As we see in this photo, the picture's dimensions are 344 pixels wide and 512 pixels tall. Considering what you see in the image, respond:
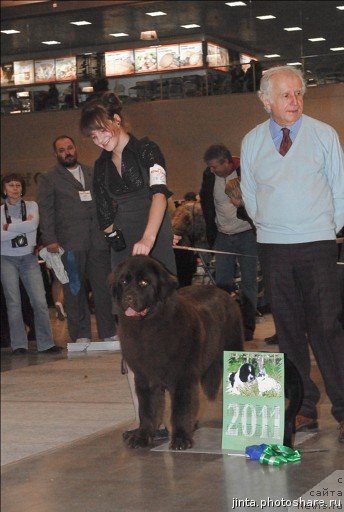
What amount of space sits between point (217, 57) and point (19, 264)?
1657 mm

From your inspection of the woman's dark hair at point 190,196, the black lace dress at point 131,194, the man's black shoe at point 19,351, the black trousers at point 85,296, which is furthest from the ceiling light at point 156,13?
the woman's dark hair at point 190,196

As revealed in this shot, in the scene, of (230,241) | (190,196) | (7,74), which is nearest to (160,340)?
(190,196)

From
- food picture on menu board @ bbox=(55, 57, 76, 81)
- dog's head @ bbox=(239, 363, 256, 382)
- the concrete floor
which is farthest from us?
dog's head @ bbox=(239, 363, 256, 382)

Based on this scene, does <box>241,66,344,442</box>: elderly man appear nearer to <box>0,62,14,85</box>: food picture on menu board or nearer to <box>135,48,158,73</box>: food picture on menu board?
<box>135,48,158,73</box>: food picture on menu board

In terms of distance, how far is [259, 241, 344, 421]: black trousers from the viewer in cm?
394

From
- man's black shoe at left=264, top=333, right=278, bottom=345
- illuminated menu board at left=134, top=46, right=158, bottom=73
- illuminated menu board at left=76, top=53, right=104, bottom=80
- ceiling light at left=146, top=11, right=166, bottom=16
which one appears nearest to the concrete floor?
illuminated menu board at left=76, top=53, right=104, bottom=80

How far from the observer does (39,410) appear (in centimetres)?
326

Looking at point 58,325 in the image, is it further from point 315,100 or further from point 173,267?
point 315,100

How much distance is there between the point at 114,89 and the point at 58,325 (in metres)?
0.98

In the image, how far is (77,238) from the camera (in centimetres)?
409

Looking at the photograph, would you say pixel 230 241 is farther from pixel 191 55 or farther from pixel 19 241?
pixel 19 241

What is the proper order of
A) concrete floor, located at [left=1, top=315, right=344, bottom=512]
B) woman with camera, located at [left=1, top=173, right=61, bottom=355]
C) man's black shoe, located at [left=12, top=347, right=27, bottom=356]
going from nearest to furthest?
woman with camera, located at [left=1, top=173, right=61, bottom=355]
man's black shoe, located at [left=12, top=347, right=27, bottom=356]
concrete floor, located at [left=1, top=315, right=344, bottom=512]

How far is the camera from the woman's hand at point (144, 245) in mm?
3789

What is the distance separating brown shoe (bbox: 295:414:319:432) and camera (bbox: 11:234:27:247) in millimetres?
1760
